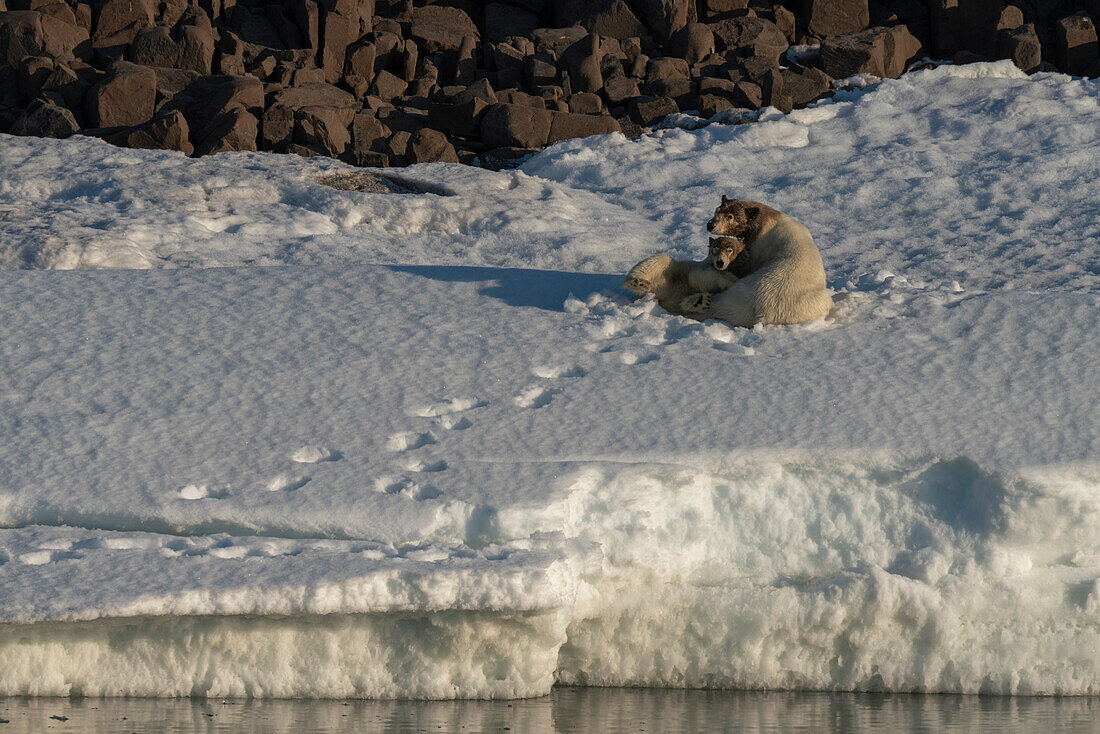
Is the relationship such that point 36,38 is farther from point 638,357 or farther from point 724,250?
point 638,357

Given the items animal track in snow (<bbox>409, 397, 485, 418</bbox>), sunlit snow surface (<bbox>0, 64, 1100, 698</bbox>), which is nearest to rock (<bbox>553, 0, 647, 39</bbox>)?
sunlit snow surface (<bbox>0, 64, 1100, 698</bbox>)

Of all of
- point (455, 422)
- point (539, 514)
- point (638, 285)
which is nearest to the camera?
point (539, 514)

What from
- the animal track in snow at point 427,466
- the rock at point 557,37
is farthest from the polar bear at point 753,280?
the rock at point 557,37

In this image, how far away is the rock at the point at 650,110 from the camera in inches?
557

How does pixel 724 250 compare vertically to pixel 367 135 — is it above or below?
above

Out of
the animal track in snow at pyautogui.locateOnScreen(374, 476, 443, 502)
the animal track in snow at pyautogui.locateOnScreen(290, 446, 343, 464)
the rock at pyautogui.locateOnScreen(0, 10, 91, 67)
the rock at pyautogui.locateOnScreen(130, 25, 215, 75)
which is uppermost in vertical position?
the rock at pyautogui.locateOnScreen(0, 10, 91, 67)

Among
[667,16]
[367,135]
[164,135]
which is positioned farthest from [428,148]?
[667,16]

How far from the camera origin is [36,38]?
1506cm

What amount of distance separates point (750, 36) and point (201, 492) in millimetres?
12377

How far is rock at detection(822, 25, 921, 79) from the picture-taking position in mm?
15141

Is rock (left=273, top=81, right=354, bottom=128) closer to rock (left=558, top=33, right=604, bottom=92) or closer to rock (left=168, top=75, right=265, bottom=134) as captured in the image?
rock (left=168, top=75, right=265, bottom=134)

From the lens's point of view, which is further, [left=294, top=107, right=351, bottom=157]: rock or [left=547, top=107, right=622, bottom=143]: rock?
[left=547, top=107, right=622, bottom=143]: rock

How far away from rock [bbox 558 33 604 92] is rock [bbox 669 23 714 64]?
45.5 inches

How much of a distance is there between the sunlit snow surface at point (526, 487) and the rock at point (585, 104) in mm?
6732
